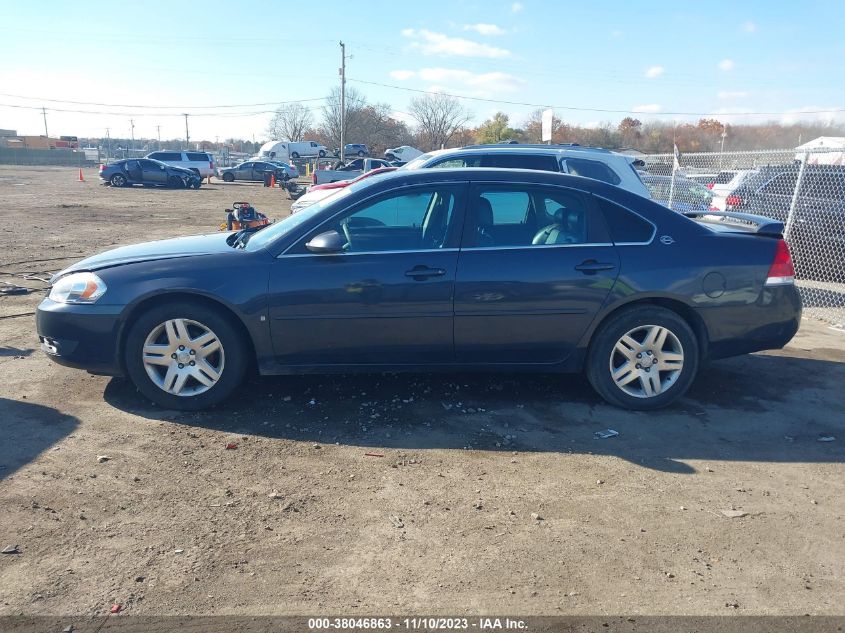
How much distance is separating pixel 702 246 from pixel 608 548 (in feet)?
8.38

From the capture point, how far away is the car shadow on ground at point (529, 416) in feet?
13.9

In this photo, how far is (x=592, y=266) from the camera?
4.66 metres

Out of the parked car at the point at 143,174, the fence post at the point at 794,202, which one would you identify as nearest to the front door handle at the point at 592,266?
the fence post at the point at 794,202

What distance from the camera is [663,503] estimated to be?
3.57 m

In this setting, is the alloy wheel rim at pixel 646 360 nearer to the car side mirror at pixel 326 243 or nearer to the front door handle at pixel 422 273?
the front door handle at pixel 422 273

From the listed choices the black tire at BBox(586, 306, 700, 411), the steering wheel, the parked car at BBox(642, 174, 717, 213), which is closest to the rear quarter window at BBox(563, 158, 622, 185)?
the steering wheel

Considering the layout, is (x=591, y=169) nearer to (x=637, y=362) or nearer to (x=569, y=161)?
(x=569, y=161)

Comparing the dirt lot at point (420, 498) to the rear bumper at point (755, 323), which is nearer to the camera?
the dirt lot at point (420, 498)

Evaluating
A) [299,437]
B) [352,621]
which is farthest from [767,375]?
[352,621]

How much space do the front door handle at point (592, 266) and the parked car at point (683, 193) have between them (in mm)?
8581

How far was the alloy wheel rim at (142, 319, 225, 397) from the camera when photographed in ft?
14.9

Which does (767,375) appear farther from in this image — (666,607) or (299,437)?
(299,437)

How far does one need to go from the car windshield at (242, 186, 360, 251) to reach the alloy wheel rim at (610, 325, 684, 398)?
7.41 ft

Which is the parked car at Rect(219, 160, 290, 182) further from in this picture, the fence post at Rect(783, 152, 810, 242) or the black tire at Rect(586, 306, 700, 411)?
the black tire at Rect(586, 306, 700, 411)
